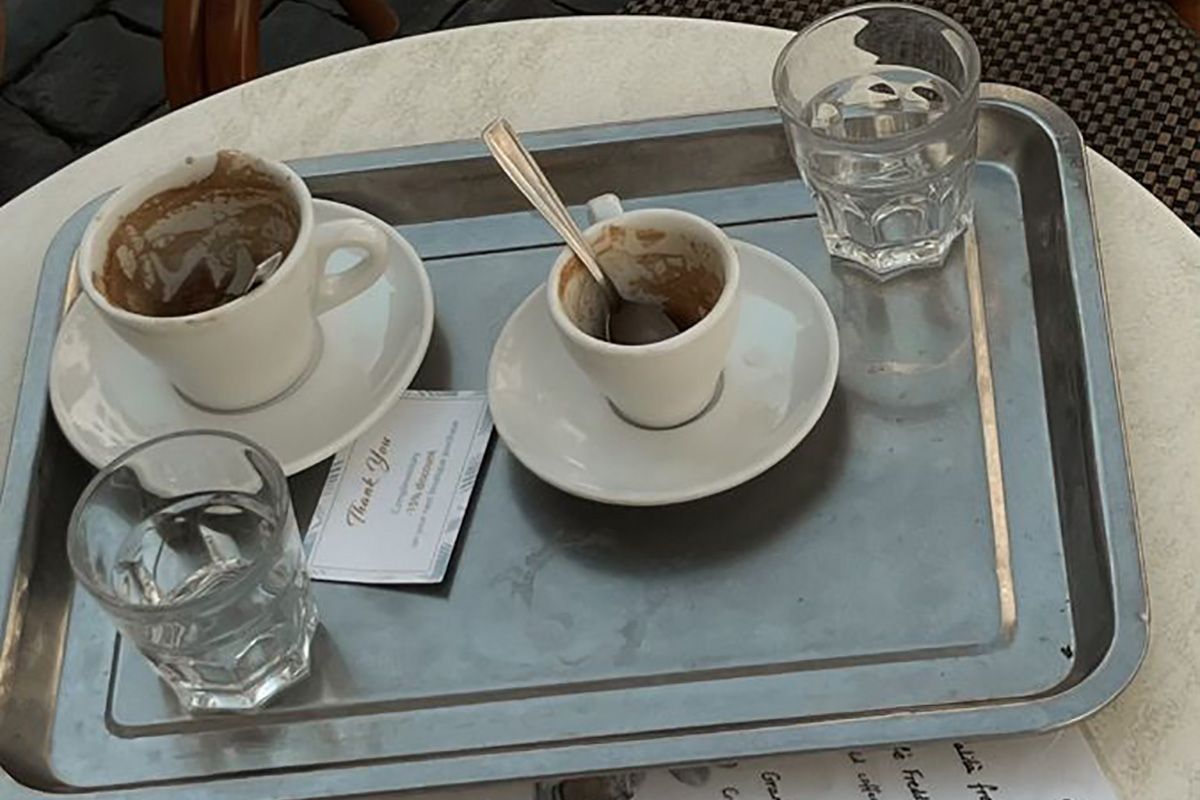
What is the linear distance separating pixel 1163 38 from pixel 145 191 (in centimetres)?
62

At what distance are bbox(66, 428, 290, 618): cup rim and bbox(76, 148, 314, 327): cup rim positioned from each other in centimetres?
5

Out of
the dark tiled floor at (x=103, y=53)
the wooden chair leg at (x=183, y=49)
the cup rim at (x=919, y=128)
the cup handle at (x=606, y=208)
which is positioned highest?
the cup rim at (x=919, y=128)

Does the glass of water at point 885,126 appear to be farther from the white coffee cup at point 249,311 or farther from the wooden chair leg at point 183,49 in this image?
the wooden chair leg at point 183,49

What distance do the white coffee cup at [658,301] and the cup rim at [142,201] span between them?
0.34 ft

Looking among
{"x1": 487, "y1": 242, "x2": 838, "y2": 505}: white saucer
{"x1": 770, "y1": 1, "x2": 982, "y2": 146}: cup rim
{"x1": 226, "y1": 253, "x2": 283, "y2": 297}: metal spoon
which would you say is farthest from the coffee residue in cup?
{"x1": 770, "y1": 1, "x2": 982, "y2": 146}: cup rim

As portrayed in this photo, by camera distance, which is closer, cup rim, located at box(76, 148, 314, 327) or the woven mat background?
cup rim, located at box(76, 148, 314, 327)

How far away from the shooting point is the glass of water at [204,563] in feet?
2.05

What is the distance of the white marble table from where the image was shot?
0.75 metres

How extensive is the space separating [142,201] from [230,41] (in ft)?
1.35

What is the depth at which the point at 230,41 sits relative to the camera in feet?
3.62

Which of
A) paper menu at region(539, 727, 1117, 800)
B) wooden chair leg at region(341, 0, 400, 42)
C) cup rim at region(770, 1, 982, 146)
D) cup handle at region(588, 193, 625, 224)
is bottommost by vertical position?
wooden chair leg at region(341, 0, 400, 42)

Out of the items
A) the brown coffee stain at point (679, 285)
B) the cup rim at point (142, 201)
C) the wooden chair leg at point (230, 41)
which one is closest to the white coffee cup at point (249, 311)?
the cup rim at point (142, 201)

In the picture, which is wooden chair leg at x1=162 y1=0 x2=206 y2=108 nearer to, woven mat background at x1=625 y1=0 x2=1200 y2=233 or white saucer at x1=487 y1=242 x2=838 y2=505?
woven mat background at x1=625 y1=0 x2=1200 y2=233

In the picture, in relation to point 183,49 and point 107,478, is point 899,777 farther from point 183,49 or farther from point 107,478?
point 183,49
